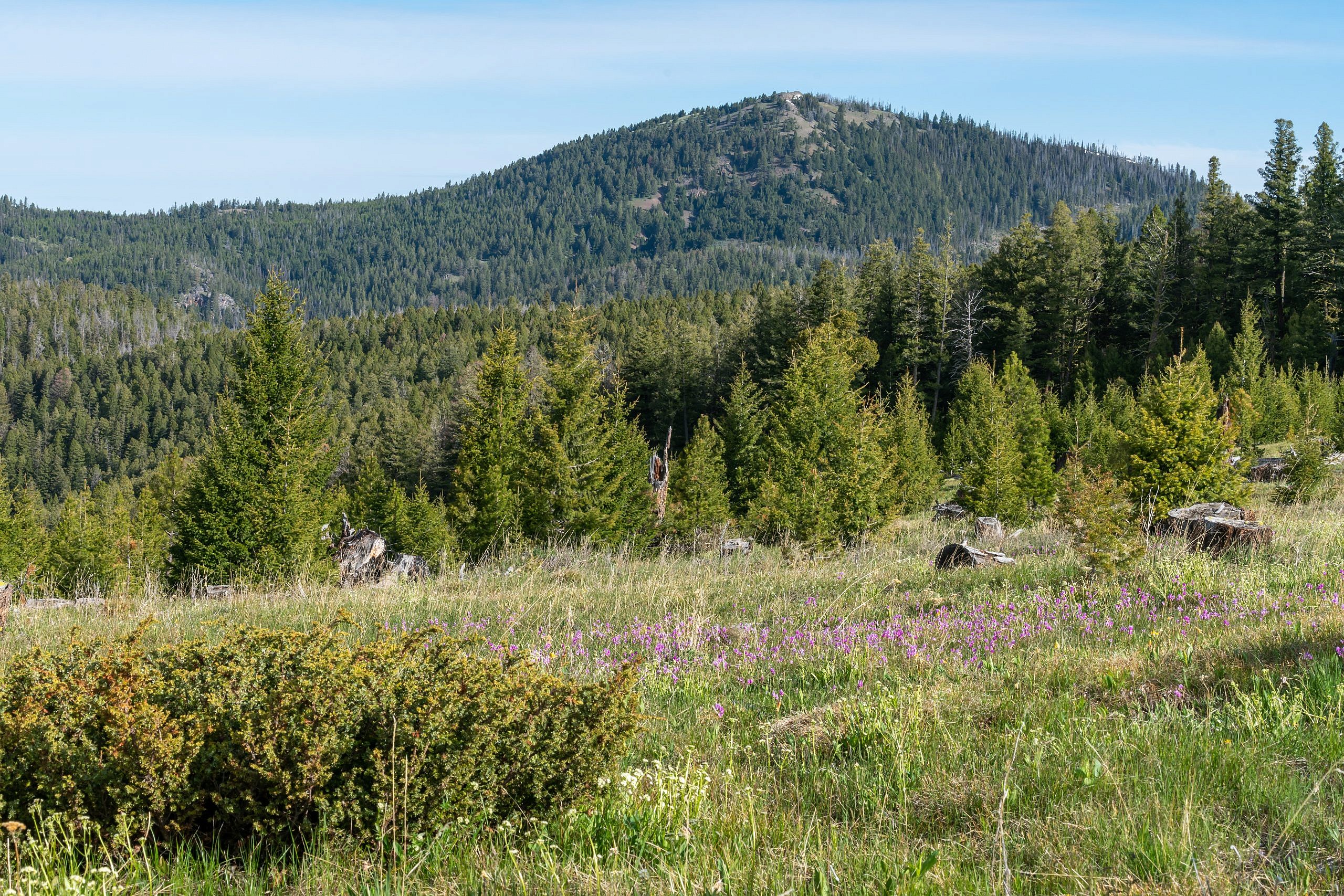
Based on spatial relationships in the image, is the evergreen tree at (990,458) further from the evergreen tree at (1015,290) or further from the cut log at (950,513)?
the evergreen tree at (1015,290)

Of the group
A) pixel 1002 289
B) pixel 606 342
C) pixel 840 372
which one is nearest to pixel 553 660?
pixel 840 372

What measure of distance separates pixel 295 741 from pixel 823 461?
19590 mm

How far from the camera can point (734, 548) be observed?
46.9ft

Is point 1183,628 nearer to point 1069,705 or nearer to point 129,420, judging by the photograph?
point 1069,705

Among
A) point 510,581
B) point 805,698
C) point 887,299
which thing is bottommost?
point 510,581

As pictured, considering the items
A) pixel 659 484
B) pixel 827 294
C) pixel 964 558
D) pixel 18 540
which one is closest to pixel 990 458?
pixel 659 484

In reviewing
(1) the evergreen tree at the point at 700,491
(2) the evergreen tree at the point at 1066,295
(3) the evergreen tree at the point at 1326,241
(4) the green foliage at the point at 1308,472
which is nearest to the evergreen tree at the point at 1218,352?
(3) the evergreen tree at the point at 1326,241

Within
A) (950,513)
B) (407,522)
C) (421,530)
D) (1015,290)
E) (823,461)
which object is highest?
(1015,290)

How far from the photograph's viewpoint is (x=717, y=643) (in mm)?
5617

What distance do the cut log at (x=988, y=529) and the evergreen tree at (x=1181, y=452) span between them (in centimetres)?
241

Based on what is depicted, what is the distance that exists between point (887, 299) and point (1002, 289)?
838 centimetres

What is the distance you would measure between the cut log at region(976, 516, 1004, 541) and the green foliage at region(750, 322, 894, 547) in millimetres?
1898

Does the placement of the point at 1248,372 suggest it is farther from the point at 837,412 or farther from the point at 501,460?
the point at 501,460

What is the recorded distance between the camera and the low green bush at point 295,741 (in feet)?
8.37
